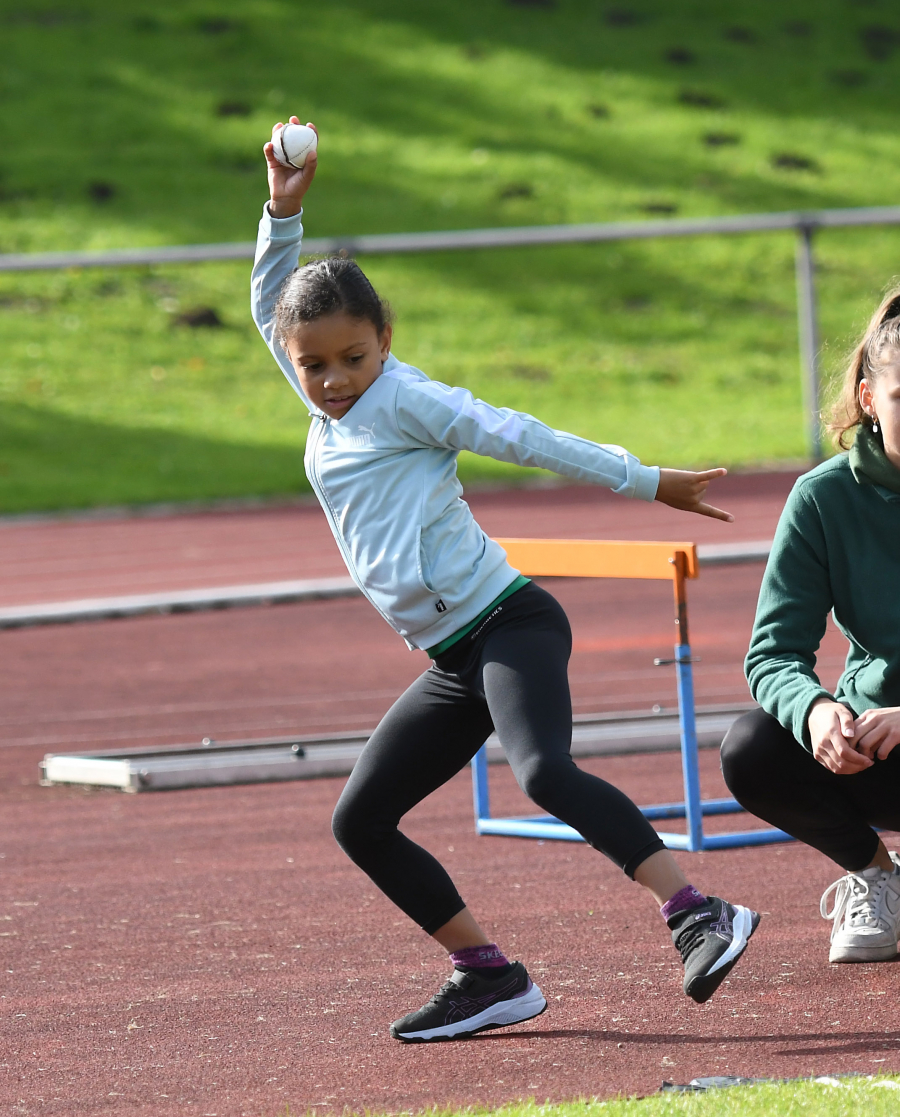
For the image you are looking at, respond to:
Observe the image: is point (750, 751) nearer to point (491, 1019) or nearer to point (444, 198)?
point (491, 1019)

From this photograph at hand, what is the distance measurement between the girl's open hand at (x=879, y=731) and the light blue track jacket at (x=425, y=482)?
0.62 meters

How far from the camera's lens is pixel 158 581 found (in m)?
12.6

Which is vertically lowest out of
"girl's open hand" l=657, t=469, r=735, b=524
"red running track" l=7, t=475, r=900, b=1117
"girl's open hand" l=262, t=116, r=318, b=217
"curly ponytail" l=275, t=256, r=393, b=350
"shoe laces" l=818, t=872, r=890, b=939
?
"red running track" l=7, t=475, r=900, b=1117

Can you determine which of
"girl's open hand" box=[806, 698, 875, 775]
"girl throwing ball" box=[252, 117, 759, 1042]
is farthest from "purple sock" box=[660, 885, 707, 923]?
"girl's open hand" box=[806, 698, 875, 775]

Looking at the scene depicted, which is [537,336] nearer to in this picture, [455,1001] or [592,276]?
[592,276]

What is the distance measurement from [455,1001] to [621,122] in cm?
2665

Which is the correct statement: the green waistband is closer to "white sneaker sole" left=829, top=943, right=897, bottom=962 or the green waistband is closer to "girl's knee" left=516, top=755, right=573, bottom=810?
"girl's knee" left=516, top=755, right=573, bottom=810

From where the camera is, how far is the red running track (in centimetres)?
342

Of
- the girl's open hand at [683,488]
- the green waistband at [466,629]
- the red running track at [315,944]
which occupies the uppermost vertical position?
the girl's open hand at [683,488]

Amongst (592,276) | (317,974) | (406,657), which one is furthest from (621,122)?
(317,974)

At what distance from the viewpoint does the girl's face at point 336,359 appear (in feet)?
12.0

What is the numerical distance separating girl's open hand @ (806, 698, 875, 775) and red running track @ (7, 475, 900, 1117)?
A: 20.4 inches

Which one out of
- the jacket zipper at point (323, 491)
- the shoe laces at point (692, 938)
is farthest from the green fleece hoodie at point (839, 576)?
the jacket zipper at point (323, 491)

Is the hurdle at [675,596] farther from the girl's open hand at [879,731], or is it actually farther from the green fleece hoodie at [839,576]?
the girl's open hand at [879,731]
